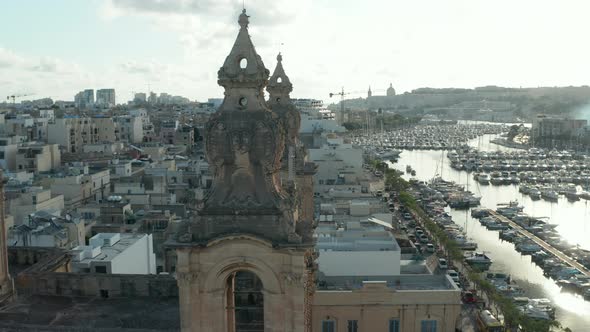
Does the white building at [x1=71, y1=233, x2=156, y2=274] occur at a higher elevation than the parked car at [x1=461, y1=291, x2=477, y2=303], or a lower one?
higher

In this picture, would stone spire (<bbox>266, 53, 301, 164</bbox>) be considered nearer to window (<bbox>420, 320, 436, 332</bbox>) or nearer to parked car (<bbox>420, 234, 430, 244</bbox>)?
window (<bbox>420, 320, 436, 332</bbox>)

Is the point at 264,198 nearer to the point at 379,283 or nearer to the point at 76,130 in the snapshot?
the point at 379,283

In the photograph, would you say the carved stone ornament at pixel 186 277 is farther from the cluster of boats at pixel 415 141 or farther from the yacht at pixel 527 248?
the cluster of boats at pixel 415 141

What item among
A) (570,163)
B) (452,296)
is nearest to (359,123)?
(570,163)

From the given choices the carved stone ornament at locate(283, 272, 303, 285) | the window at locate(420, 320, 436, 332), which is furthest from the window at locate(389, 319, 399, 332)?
the carved stone ornament at locate(283, 272, 303, 285)

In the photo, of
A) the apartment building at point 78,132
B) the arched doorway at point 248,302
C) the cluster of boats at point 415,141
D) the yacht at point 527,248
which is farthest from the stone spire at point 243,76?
the cluster of boats at point 415,141

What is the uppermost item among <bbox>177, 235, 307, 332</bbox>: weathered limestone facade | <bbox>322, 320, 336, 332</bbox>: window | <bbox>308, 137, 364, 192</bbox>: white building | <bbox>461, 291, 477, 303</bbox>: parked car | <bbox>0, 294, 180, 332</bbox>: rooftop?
<bbox>177, 235, 307, 332</bbox>: weathered limestone facade
